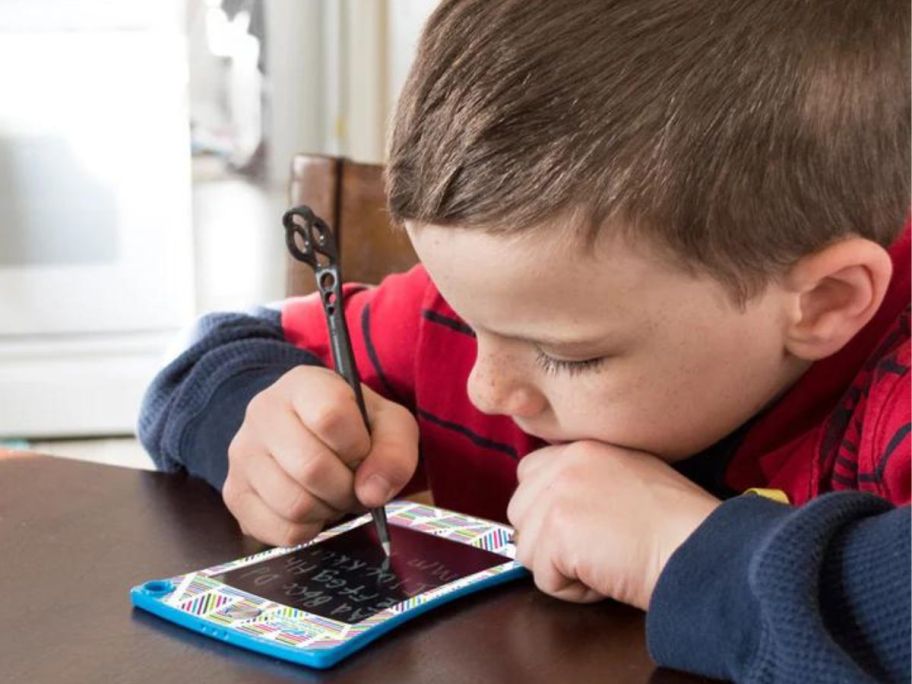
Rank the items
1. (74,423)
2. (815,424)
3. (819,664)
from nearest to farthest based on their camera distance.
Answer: (819,664) < (815,424) < (74,423)

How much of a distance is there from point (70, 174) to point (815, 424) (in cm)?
179

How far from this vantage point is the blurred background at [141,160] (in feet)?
7.38

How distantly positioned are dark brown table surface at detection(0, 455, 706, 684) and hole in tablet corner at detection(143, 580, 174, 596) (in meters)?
0.01

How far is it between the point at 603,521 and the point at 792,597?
0.44 feet

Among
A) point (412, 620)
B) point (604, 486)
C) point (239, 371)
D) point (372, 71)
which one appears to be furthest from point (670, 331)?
point (372, 71)

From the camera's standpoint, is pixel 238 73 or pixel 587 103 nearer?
pixel 587 103

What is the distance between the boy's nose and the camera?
70 cm

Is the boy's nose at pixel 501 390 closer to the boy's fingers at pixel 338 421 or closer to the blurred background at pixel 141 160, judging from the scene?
the boy's fingers at pixel 338 421

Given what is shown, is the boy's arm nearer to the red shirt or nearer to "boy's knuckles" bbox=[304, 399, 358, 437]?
the red shirt

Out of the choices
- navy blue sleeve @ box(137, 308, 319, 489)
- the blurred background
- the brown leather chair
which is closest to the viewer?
navy blue sleeve @ box(137, 308, 319, 489)

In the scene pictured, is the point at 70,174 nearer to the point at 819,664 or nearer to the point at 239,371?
the point at 239,371

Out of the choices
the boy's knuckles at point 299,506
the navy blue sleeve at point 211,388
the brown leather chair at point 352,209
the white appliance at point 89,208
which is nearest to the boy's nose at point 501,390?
the boy's knuckles at point 299,506

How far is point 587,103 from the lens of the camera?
2.10ft

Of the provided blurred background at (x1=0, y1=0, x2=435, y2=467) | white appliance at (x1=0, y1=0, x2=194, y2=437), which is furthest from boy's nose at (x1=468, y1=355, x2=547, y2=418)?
white appliance at (x1=0, y1=0, x2=194, y2=437)
